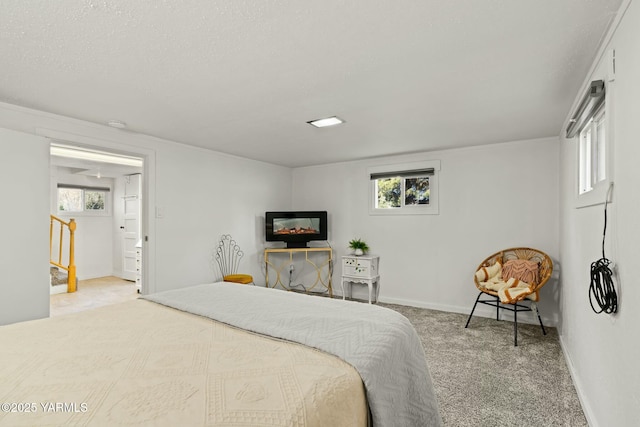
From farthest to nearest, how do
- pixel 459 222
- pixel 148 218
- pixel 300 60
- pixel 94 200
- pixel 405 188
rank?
pixel 94 200 < pixel 405 188 < pixel 459 222 < pixel 148 218 < pixel 300 60

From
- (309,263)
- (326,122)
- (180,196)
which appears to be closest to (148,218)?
(180,196)

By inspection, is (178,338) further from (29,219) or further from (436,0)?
(29,219)

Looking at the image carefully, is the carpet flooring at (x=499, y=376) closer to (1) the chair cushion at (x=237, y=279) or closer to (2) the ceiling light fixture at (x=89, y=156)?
(1) the chair cushion at (x=237, y=279)

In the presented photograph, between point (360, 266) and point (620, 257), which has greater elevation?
point (620, 257)

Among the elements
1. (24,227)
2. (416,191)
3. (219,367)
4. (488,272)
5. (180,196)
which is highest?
(416,191)

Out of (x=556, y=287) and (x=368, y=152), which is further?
(x=368, y=152)

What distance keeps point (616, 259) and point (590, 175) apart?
40.2 inches

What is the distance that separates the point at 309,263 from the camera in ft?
19.0

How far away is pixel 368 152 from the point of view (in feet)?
15.4

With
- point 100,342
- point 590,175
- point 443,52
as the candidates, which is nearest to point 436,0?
point 443,52

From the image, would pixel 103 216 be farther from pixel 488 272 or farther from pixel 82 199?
pixel 488 272

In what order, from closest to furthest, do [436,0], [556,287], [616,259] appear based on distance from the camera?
[436,0]
[616,259]
[556,287]

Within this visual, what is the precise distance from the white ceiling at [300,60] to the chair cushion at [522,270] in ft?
4.86

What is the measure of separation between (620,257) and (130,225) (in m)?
7.26
